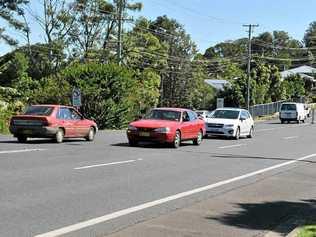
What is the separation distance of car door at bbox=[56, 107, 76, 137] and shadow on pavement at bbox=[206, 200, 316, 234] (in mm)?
13381

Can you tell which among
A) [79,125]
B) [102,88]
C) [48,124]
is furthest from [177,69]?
[48,124]

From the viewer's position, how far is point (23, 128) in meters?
22.7

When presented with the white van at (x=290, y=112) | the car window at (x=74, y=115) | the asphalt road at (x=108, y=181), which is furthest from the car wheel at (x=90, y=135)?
the white van at (x=290, y=112)

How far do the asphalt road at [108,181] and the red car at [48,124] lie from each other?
1.63 m

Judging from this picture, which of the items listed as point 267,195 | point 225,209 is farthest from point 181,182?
point 225,209

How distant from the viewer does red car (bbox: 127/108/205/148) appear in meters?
22.2

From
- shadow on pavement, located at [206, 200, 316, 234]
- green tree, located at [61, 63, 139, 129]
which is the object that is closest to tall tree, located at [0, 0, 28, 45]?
green tree, located at [61, 63, 139, 129]

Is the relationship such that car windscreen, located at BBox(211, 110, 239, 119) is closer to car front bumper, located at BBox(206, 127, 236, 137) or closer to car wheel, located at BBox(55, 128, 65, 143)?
car front bumper, located at BBox(206, 127, 236, 137)

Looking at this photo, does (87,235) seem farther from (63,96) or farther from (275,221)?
(63,96)

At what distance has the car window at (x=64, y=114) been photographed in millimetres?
23631

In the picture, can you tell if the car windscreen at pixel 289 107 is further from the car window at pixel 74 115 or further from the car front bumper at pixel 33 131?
the car front bumper at pixel 33 131

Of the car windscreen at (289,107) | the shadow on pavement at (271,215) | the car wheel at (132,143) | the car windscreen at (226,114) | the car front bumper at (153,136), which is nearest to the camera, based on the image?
the shadow on pavement at (271,215)

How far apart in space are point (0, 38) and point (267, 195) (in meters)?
50.5

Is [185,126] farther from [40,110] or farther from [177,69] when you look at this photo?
[177,69]
